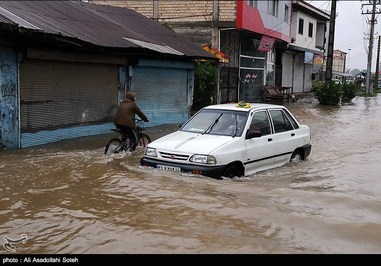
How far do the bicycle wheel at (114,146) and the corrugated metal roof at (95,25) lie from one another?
2.51 m

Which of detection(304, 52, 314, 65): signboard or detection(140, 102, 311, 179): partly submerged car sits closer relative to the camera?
detection(140, 102, 311, 179): partly submerged car

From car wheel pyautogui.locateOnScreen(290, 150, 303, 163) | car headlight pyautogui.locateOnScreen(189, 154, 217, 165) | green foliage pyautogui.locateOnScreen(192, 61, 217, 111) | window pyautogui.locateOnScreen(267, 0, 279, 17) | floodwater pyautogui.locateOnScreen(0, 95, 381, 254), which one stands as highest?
window pyautogui.locateOnScreen(267, 0, 279, 17)

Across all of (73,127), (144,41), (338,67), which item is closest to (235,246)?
(73,127)

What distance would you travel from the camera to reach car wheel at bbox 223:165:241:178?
743 cm

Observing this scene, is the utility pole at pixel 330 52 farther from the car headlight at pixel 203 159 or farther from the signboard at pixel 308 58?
the car headlight at pixel 203 159

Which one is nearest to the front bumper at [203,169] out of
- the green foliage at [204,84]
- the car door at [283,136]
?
the car door at [283,136]

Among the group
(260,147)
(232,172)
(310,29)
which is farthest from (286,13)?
(232,172)

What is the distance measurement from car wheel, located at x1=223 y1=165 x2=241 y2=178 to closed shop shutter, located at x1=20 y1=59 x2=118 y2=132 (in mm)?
5471

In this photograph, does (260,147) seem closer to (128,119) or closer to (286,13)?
(128,119)

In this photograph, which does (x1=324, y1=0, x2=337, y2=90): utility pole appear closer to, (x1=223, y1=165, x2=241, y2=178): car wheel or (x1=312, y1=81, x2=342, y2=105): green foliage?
(x1=312, y1=81, x2=342, y2=105): green foliage

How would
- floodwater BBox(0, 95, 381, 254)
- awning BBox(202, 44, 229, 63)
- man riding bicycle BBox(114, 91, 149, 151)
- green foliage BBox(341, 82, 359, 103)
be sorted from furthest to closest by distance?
green foliage BBox(341, 82, 359, 103)
awning BBox(202, 44, 229, 63)
man riding bicycle BBox(114, 91, 149, 151)
floodwater BBox(0, 95, 381, 254)

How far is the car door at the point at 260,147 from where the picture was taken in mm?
7994

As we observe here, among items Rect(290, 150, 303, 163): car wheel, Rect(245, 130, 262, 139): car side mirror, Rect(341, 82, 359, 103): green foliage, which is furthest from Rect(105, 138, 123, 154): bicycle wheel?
Rect(341, 82, 359, 103): green foliage
